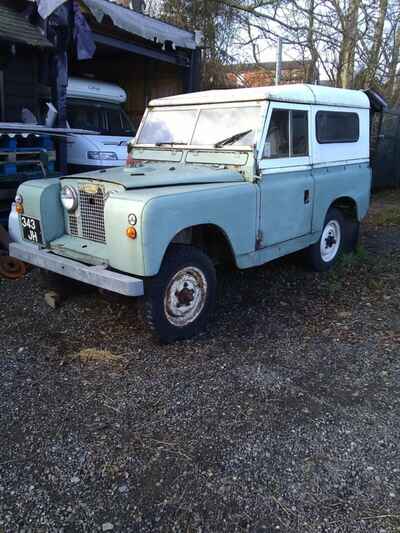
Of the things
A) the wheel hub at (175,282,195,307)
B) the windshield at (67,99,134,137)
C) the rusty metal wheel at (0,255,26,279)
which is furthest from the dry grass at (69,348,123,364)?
the windshield at (67,99,134,137)

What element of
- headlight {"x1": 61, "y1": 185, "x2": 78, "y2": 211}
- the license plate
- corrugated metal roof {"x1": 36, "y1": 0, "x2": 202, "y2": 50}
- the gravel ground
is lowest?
the gravel ground

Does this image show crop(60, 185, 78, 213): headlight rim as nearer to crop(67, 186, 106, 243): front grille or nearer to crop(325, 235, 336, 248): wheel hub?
crop(67, 186, 106, 243): front grille

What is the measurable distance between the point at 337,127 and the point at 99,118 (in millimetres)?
6014

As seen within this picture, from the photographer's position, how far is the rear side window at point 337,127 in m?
5.07

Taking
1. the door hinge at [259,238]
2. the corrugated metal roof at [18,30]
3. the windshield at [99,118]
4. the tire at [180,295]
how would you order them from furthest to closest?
→ 1. the windshield at [99,118]
2. the corrugated metal roof at [18,30]
3. the door hinge at [259,238]
4. the tire at [180,295]

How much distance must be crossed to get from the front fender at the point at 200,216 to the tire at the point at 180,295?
23 cm

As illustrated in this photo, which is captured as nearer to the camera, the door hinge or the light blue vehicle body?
the light blue vehicle body

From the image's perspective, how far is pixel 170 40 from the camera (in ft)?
30.5

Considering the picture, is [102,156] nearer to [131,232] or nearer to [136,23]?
[136,23]

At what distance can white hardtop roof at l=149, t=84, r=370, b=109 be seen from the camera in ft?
14.3

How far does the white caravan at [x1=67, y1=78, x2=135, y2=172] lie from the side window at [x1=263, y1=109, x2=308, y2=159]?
4877mm

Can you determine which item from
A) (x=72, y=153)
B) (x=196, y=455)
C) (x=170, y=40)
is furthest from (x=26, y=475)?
(x=170, y=40)

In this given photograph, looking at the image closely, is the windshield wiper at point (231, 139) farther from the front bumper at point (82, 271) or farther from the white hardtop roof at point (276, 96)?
the front bumper at point (82, 271)

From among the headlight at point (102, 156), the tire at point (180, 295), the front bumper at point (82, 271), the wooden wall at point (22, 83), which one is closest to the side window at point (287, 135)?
the tire at point (180, 295)
